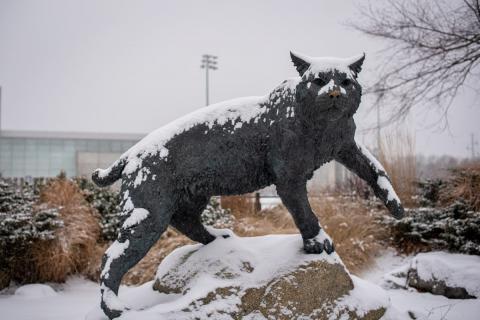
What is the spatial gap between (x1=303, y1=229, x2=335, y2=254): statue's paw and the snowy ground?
141cm

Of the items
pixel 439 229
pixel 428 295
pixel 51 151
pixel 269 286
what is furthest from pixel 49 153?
pixel 269 286

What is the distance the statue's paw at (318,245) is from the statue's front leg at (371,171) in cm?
52

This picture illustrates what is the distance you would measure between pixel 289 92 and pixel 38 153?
29.8 m

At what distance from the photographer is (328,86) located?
2762 mm

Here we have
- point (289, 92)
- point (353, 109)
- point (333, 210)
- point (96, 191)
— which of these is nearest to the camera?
point (353, 109)

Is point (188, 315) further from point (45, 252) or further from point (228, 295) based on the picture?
point (45, 252)

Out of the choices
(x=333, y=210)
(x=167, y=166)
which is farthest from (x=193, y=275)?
(x=333, y=210)

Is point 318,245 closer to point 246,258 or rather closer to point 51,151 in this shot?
point 246,258

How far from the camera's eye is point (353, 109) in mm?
2908

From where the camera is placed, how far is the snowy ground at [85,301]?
189 inches

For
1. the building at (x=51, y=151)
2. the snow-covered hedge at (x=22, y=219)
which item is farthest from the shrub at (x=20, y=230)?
the building at (x=51, y=151)

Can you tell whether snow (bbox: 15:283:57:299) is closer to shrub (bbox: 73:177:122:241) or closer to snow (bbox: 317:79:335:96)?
shrub (bbox: 73:177:122:241)

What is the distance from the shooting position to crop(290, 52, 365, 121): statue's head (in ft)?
9.04

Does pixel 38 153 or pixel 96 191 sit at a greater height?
pixel 38 153
